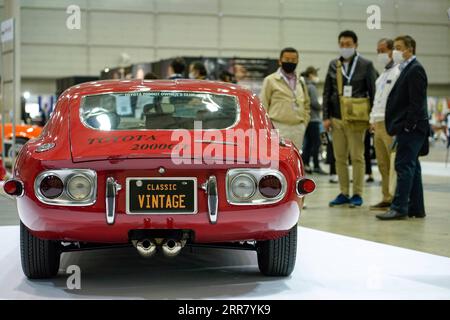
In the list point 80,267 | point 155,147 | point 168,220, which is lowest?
point 80,267

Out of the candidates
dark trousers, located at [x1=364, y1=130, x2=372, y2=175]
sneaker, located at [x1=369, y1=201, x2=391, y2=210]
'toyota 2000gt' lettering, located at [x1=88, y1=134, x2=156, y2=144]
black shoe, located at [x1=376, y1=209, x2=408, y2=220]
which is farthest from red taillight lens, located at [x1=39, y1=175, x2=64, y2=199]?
dark trousers, located at [x1=364, y1=130, x2=372, y2=175]

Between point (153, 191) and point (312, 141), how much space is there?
32.7 ft

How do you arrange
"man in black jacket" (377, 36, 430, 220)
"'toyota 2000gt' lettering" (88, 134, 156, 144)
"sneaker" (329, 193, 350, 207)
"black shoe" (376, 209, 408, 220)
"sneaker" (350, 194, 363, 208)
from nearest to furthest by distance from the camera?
"'toyota 2000gt' lettering" (88, 134, 156, 144) → "man in black jacket" (377, 36, 430, 220) → "black shoe" (376, 209, 408, 220) → "sneaker" (350, 194, 363, 208) → "sneaker" (329, 193, 350, 207)

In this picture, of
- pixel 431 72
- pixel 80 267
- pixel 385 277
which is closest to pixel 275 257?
pixel 385 277

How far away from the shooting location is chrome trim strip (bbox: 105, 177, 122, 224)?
12.1 feet

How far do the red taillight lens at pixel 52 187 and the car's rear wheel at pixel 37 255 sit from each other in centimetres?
39

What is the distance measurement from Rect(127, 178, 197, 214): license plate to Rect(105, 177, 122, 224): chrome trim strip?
0.21 feet

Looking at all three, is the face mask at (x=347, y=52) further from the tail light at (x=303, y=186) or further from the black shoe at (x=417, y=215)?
the tail light at (x=303, y=186)

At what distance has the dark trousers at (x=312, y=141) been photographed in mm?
13438

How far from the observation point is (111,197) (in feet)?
12.1

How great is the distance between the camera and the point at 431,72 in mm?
32531

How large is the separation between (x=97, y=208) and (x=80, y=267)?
105 cm

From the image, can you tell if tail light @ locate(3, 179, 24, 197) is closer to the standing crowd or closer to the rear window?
the rear window
